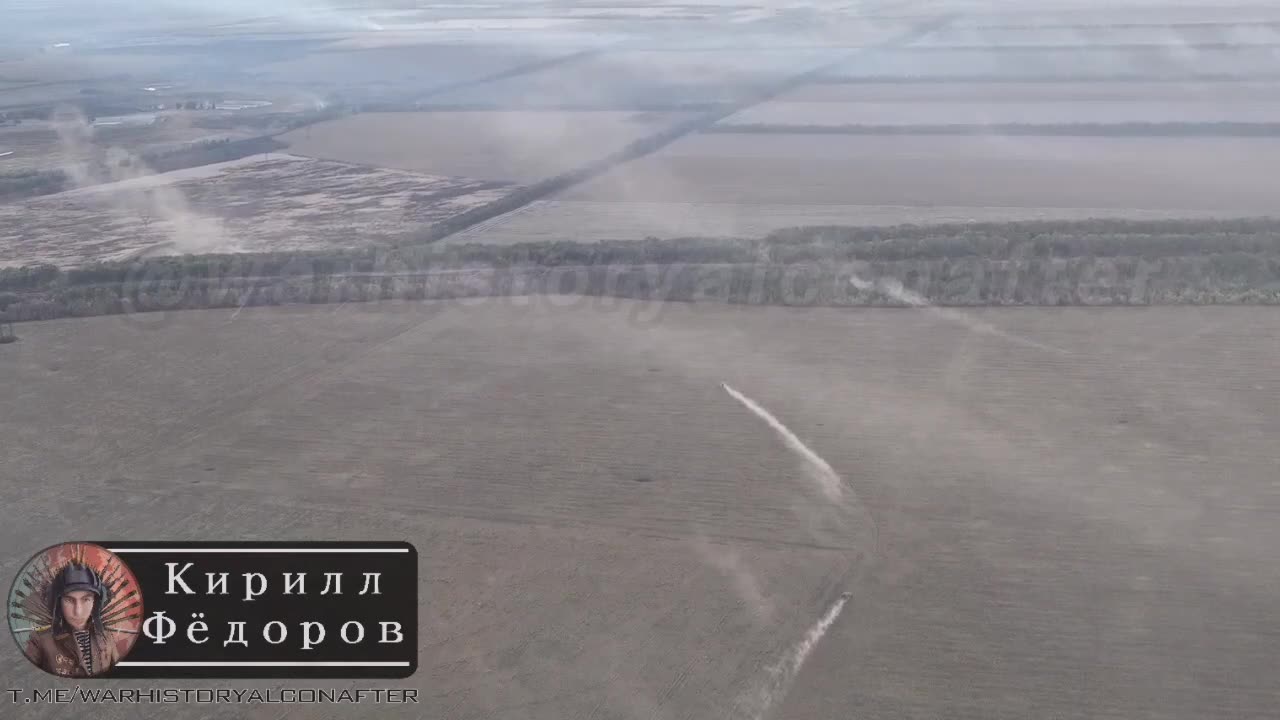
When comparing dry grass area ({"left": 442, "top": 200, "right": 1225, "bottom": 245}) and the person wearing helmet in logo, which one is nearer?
A: the person wearing helmet in logo

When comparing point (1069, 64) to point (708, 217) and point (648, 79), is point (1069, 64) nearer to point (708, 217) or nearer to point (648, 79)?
point (648, 79)

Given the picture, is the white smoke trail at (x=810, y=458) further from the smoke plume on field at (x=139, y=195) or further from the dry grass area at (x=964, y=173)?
the smoke plume on field at (x=139, y=195)

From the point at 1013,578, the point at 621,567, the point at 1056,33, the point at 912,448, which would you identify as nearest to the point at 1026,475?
the point at 912,448

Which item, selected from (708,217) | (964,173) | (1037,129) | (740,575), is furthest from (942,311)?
(1037,129)

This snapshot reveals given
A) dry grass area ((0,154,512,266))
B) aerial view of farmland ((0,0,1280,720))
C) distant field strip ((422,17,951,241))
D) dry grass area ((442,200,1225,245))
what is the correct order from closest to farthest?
aerial view of farmland ((0,0,1280,720)) → dry grass area ((442,200,1225,245)) → dry grass area ((0,154,512,266)) → distant field strip ((422,17,951,241))

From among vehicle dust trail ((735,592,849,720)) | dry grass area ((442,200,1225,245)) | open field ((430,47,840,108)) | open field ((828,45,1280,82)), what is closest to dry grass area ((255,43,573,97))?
open field ((430,47,840,108))

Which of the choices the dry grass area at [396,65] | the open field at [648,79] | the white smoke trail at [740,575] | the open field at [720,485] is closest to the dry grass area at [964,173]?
the open field at [720,485]

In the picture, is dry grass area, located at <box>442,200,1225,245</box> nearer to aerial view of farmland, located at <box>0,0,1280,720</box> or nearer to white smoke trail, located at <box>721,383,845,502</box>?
aerial view of farmland, located at <box>0,0,1280,720</box>
